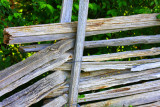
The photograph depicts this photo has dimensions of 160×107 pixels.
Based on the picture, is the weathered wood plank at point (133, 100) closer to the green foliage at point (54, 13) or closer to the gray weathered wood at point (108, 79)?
the gray weathered wood at point (108, 79)

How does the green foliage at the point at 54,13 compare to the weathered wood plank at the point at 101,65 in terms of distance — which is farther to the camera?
the green foliage at the point at 54,13

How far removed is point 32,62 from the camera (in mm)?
3023

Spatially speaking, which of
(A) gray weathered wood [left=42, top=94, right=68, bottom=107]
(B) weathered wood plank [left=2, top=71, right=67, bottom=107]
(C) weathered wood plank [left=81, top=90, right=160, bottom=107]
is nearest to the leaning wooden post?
(A) gray weathered wood [left=42, top=94, right=68, bottom=107]

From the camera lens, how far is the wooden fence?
2.98 meters

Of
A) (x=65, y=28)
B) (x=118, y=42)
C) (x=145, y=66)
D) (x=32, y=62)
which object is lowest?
(x=145, y=66)

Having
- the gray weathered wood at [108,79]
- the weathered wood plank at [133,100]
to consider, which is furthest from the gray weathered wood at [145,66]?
the weathered wood plank at [133,100]

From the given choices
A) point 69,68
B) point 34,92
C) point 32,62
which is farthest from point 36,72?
point 69,68

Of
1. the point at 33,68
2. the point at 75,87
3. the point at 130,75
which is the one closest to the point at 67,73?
the point at 75,87

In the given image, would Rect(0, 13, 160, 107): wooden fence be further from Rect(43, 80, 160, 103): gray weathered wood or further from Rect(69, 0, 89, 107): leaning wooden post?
Rect(69, 0, 89, 107): leaning wooden post

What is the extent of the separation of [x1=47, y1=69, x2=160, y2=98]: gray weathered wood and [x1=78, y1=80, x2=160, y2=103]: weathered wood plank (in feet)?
0.45

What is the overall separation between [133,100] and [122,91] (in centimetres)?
33

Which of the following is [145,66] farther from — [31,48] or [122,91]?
[31,48]

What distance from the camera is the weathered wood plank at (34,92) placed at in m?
3.07

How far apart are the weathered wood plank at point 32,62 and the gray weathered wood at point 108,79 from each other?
0.68m
